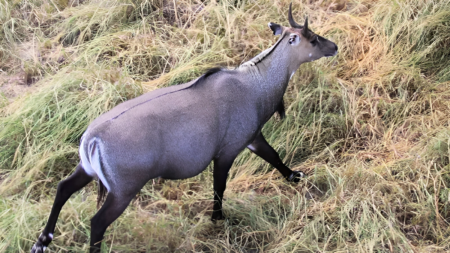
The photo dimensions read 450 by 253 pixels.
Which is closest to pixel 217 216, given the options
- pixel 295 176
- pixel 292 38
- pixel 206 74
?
pixel 295 176

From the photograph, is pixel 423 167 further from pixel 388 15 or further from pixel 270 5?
pixel 270 5

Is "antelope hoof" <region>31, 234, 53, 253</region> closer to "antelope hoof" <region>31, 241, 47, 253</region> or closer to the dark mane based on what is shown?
"antelope hoof" <region>31, 241, 47, 253</region>

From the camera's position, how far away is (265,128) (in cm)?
389

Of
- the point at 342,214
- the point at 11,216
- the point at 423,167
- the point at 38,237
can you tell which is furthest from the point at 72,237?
the point at 423,167

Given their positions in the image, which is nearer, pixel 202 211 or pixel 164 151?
pixel 164 151

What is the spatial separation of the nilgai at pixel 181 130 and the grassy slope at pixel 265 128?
1.00 ft

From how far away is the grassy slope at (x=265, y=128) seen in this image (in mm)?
2826

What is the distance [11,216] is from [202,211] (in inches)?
49.6

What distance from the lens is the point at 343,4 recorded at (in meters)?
5.09

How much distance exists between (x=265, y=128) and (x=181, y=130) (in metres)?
1.57

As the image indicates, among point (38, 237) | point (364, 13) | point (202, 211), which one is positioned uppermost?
point (364, 13)

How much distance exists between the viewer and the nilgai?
2285 mm

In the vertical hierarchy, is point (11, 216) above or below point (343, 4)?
below

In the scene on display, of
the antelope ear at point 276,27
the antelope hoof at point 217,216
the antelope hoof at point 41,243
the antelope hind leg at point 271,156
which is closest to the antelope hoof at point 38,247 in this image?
the antelope hoof at point 41,243
